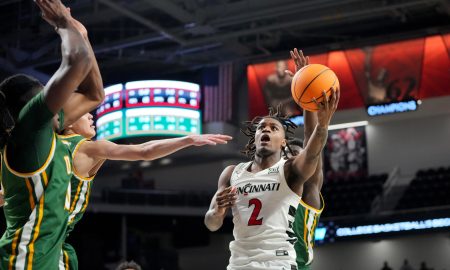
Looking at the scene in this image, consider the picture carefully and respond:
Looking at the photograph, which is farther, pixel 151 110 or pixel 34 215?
pixel 151 110

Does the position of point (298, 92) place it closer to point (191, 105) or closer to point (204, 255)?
point (191, 105)

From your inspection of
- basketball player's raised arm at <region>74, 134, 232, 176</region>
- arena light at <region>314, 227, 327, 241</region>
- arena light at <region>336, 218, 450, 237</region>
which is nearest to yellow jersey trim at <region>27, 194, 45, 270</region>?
basketball player's raised arm at <region>74, 134, 232, 176</region>

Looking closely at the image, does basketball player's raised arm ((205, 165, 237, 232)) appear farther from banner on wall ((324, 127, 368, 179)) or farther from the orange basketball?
banner on wall ((324, 127, 368, 179))

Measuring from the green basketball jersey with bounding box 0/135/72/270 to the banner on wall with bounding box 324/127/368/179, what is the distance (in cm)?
1914

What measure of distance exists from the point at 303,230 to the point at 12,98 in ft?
10.1

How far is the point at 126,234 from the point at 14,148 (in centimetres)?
2013

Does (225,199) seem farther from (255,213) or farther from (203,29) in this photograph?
(203,29)

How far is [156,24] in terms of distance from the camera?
1948cm

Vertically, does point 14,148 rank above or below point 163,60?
below

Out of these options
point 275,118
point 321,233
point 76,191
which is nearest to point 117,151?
point 76,191

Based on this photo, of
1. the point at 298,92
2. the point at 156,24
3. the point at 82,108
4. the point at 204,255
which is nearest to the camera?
the point at 82,108

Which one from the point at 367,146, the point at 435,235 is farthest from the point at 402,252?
the point at 367,146

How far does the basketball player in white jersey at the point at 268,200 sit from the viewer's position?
5.06 m

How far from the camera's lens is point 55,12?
11.3 ft
